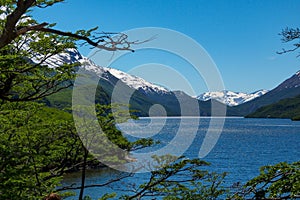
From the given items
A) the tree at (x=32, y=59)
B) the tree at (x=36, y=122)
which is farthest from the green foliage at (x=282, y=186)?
the tree at (x=32, y=59)

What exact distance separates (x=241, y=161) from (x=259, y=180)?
194 feet

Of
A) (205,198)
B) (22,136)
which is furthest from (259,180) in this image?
(22,136)

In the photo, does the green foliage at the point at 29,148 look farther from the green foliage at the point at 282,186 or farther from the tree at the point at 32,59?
the green foliage at the point at 282,186

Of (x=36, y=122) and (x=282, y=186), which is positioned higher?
(x=36, y=122)

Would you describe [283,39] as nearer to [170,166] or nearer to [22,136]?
[170,166]

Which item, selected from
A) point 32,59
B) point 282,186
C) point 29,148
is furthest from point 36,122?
point 282,186

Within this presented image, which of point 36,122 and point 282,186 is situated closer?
point 282,186

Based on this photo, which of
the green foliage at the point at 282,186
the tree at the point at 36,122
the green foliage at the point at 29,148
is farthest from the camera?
the green foliage at the point at 29,148

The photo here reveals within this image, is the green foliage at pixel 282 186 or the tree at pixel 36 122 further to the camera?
the tree at pixel 36 122

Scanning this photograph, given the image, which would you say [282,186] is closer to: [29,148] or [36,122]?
[29,148]

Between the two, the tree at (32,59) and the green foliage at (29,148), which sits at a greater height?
the tree at (32,59)

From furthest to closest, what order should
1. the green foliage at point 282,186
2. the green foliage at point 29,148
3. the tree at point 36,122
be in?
the green foliage at point 29,148 → the tree at point 36,122 → the green foliage at point 282,186

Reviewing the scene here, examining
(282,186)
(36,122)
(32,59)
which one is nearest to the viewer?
(282,186)

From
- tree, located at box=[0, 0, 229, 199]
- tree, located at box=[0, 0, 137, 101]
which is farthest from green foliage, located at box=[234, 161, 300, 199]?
tree, located at box=[0, 0, 137, 101]
